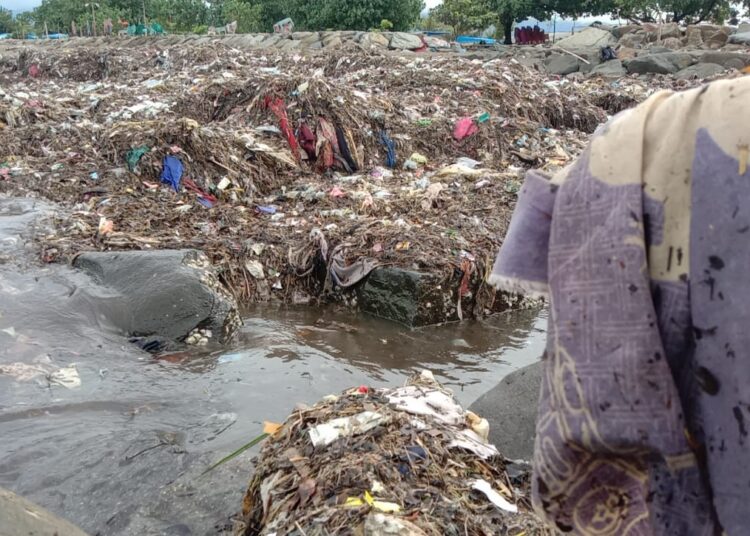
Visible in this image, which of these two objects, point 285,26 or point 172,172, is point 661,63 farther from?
point 285,26

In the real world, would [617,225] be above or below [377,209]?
above

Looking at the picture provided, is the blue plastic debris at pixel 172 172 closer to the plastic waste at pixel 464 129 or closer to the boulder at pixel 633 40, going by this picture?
the plastic waste at pixel 464 129

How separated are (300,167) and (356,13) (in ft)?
76.6

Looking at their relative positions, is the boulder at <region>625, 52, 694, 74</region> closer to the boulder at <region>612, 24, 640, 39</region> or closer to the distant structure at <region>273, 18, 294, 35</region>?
the boulder at <region>612, 24, 640, 39</region>

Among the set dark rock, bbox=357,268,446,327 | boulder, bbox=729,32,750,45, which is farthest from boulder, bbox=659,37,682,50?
dark rock, bbox=357,268,446,327

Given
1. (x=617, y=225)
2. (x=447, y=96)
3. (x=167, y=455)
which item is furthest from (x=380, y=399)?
(x=447, y=96)

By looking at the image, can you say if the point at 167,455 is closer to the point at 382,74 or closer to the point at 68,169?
the point at 68,169

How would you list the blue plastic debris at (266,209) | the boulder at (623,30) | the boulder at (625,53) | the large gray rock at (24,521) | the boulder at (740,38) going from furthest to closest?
the boulder at (623,30), the boulder at (740,38), the boulder at (625,53), the blue plastic debris at (266,209), the large gray rock at (24,521)

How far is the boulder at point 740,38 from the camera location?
795 inches

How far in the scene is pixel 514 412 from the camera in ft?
10.6

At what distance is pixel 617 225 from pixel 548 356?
25cm

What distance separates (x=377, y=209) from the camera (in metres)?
6.32

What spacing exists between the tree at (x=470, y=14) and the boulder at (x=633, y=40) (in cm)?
790

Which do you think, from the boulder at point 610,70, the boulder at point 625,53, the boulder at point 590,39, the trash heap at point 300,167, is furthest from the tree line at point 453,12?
the trash heap at point 300,167
